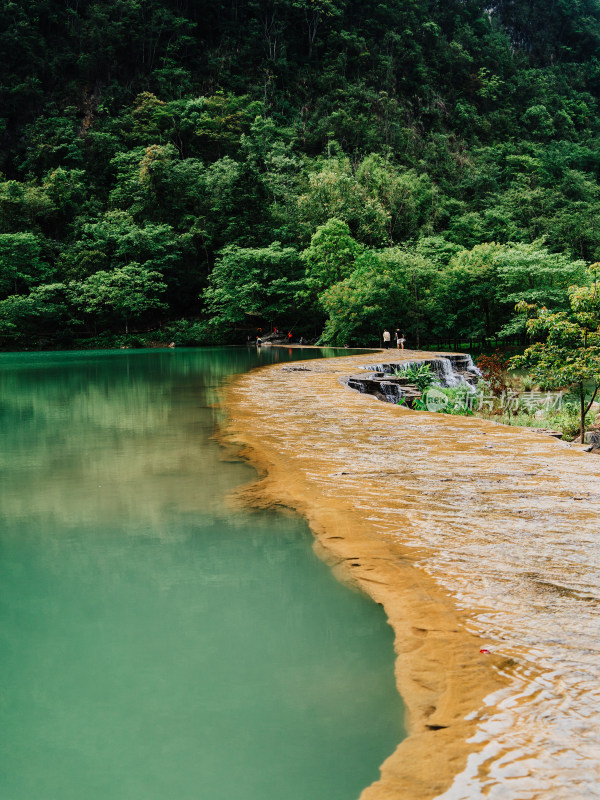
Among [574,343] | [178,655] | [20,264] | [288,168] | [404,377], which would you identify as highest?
[288,168]

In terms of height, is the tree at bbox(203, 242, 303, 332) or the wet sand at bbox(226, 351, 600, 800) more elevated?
the tree at bbox(203, 242, 303, 332)

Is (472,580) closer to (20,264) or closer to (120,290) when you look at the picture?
(120,290)

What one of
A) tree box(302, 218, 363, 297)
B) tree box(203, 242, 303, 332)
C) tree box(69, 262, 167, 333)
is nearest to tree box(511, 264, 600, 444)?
tree box(302, 218, 363, 297)

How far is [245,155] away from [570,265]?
3132 centimetres

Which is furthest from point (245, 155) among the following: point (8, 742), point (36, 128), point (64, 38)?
point (8, 742)

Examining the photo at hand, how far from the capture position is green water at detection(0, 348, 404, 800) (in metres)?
2.32

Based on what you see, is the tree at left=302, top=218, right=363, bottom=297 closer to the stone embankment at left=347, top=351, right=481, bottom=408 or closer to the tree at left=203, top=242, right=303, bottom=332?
the tree at left=203, top=242, right=303, bottom=332

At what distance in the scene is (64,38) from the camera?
184ft

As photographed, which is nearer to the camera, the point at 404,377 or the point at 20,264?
the point at 404,377

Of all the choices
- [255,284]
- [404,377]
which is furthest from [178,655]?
[255,284]

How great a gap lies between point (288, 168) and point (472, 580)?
49728 mm

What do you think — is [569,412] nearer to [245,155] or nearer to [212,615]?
[212,615]

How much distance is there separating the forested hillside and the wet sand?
74.8ft

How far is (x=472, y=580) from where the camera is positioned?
141 inches
